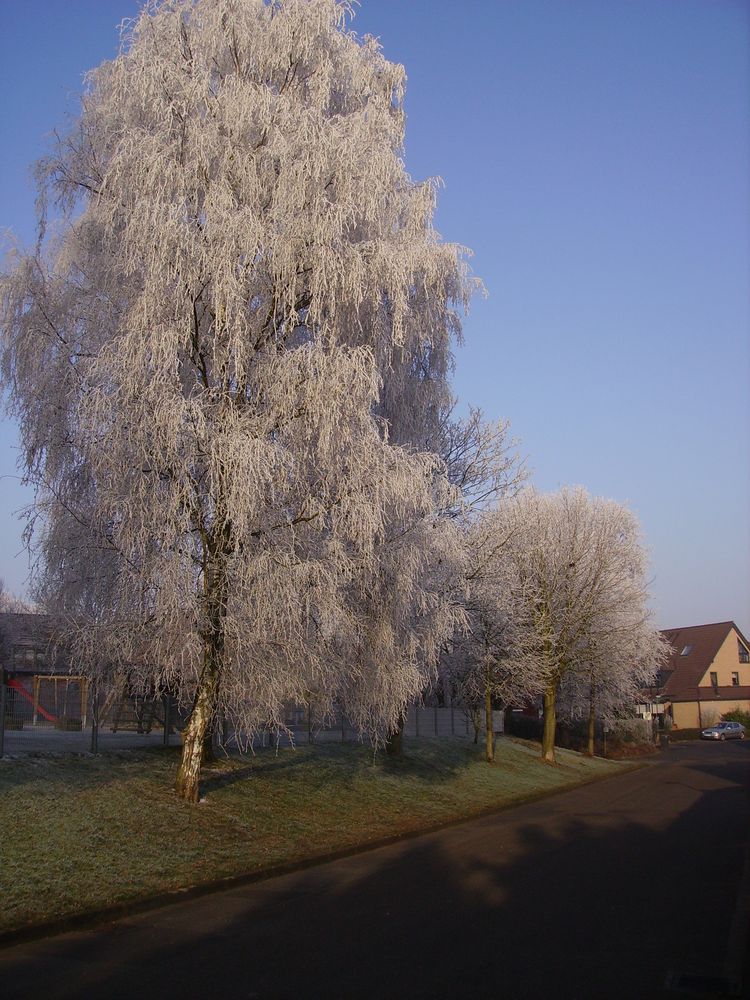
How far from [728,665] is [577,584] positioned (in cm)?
5326

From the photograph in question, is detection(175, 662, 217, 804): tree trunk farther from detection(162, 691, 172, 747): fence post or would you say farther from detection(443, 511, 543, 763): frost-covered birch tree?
detection(443, 511, 543, 763): frost-covered birch tree

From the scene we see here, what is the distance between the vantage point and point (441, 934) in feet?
27.7

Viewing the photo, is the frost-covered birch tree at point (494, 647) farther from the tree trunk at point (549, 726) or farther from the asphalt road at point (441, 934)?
the asphalt road at point (441, 934)

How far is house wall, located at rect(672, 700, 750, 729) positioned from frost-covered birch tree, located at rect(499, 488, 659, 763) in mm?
42136

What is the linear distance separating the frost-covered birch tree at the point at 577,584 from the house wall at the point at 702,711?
42136 millimetres

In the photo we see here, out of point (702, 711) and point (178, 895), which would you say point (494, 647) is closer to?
Result: point (178, 895)

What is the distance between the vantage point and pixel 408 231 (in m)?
16.9

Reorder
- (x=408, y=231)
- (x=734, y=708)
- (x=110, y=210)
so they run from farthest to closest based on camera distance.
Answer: (x=734, y=708) < (x=408, y=231) < (x=110, y=210)

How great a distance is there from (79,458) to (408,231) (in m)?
7.20

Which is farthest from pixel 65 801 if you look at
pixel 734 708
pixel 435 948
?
pixel 734 708

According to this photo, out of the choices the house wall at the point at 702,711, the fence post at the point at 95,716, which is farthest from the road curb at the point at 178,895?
the house wall at the point at 702,711

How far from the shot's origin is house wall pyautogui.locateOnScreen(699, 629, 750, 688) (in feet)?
262

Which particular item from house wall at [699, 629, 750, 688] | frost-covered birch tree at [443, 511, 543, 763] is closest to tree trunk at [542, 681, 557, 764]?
frost-covered birch tree at [443, 511, 543, 763]

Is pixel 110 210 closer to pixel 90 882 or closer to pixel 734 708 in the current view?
pixel 90 882
